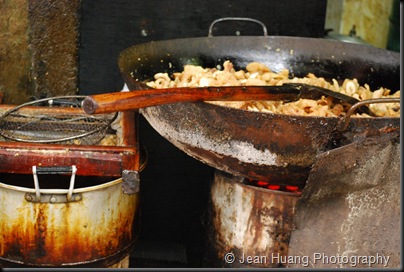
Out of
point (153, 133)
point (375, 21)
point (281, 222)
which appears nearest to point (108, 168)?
point (281, 222)

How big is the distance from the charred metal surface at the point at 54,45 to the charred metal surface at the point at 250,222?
1428 millimetres

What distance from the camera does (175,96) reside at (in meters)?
2.21

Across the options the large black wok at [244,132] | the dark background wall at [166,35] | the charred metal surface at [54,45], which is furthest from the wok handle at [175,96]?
the charred metal surface at [54,45]

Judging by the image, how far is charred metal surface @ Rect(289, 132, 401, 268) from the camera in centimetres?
240

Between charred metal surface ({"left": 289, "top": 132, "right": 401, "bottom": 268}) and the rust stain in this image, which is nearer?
charred metal surface ({"left": 289, "top": 132, "right": 401, "bottom": 268})

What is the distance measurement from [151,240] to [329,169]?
2.27 meters

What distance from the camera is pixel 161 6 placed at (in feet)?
12.8

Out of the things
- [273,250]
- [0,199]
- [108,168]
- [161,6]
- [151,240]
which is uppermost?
[161,6]

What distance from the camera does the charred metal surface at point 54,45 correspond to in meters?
3.68

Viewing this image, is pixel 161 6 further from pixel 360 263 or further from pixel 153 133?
pixel 360 263

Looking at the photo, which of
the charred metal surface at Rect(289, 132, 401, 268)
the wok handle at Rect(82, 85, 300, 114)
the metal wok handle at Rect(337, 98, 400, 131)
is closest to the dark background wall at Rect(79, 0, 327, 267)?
the charred metal surface at Rect(289, 132, 401, 268)

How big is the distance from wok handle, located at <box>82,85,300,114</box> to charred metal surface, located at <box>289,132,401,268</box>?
14.8 inches

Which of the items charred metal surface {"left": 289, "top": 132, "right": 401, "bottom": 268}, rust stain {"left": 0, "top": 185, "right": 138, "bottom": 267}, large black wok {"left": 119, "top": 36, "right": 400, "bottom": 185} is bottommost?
rust stain {"left": 0, "top": 185, "right": 138, "bottom": 267}

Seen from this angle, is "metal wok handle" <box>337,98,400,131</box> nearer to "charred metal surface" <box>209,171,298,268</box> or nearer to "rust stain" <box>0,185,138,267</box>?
"charred metal surface" <box>209,171,298,268</box>
